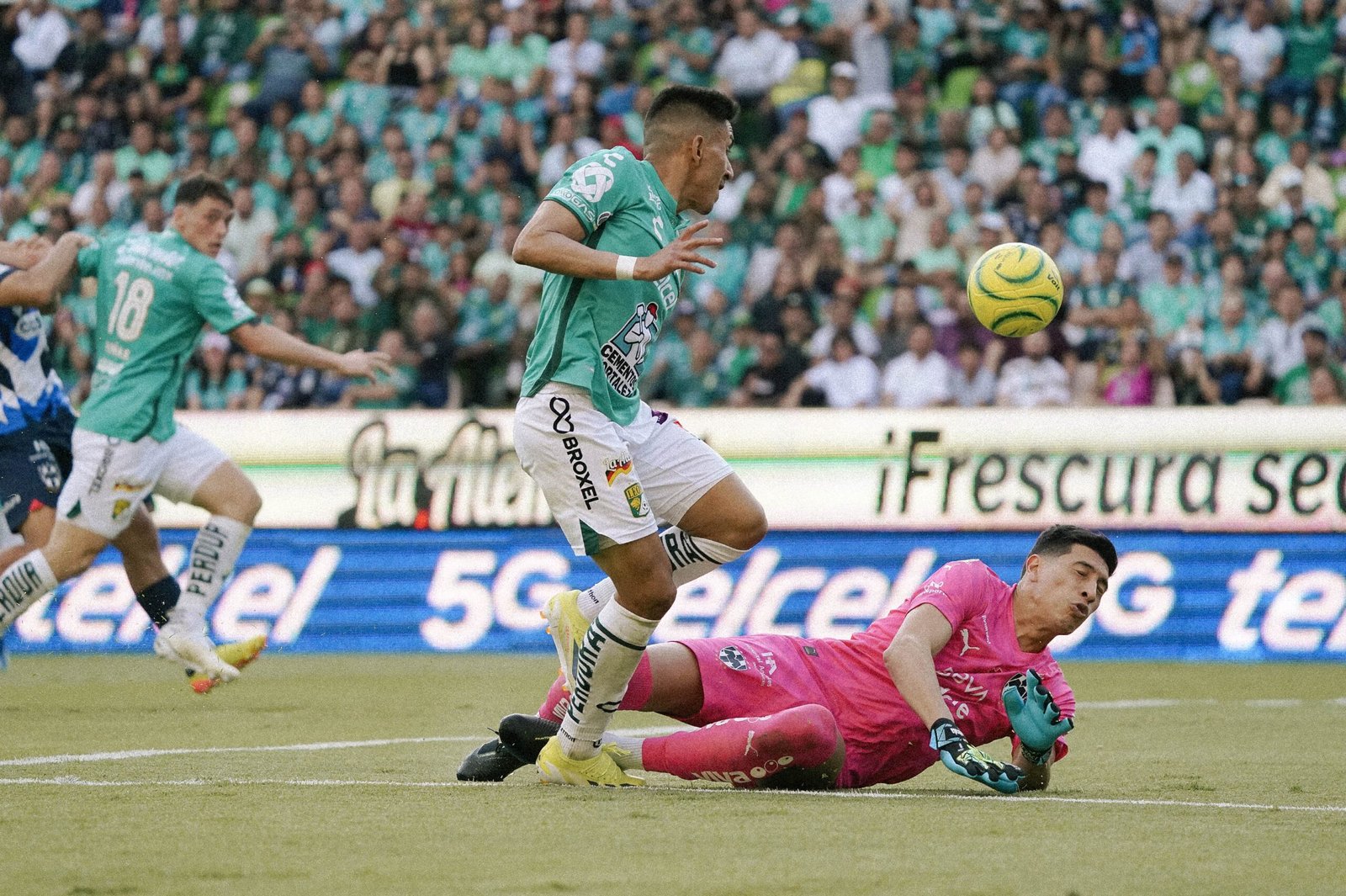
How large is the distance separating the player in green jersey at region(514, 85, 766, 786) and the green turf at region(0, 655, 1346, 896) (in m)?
0.44

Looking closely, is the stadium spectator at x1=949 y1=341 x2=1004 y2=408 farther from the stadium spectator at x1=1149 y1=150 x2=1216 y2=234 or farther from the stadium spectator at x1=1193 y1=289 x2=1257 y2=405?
the stadium spectator at x1=1149 y1=150 x2=1216 y2=234

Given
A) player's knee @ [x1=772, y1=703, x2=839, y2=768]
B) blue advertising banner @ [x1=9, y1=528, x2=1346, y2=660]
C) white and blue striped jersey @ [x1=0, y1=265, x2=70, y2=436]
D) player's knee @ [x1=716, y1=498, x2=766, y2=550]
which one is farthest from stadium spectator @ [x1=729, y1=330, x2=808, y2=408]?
player's knee @ [x1=772, y1=703, x2=839, y2=768]

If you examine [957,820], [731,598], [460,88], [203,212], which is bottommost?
[731,598]

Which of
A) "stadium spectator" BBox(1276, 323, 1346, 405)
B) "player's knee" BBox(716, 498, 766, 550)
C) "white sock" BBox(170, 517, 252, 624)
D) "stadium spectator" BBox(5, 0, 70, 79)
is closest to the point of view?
"player's knee" BBox(716, 498, 766, 550)

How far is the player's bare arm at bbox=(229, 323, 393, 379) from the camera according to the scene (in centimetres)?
891

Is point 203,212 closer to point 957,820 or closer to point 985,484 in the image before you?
point 957,820

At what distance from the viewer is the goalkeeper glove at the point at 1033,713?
19.7 feet

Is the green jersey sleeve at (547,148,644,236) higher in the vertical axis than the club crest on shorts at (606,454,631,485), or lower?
higher

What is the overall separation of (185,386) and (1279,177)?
9.73m

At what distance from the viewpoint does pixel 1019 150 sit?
1734 centimetres

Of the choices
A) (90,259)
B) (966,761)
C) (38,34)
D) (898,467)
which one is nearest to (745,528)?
(966,761)

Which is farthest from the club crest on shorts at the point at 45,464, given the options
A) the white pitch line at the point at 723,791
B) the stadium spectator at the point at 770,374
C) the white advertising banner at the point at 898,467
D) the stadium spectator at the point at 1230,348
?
the stadium spectator at the point at 1230,348

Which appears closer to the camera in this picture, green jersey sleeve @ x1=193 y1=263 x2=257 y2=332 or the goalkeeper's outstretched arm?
the goalkeeper's outstretched arm

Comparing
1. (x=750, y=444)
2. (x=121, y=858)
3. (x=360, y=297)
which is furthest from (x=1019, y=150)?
(x=121, y=858)
